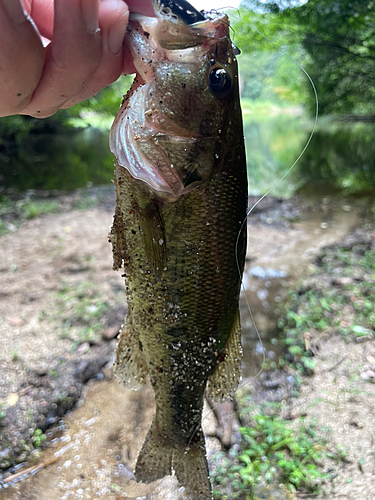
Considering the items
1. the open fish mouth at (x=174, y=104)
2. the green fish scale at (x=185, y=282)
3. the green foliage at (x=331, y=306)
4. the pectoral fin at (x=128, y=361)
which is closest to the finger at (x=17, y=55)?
the open fish mouth at (x=174, y=104)

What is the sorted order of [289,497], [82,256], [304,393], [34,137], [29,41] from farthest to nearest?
[34,137] → [82,256] → [304,393] → [289,497] → [29,41]

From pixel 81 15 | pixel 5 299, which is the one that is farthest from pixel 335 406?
pixel 5 299

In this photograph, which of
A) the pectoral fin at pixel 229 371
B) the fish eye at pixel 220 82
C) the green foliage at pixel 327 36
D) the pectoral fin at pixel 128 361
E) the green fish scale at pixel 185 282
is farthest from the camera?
the green foliage at pixel 327 36

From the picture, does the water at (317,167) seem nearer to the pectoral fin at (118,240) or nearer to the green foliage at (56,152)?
the pectoral fin at (118,240)

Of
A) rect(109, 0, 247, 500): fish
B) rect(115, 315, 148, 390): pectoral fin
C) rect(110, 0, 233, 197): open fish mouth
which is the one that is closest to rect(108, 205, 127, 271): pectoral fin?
rect(109, 0, 247, 500): fish

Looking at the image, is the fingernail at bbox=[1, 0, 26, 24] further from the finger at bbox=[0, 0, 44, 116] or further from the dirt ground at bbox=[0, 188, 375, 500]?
the dirt ground at bbox=[0, 188, 375, 500]

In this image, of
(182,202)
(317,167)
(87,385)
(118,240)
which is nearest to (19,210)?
(87,385)

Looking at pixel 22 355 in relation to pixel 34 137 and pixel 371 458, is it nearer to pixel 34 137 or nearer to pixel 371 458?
pixel 371 458
